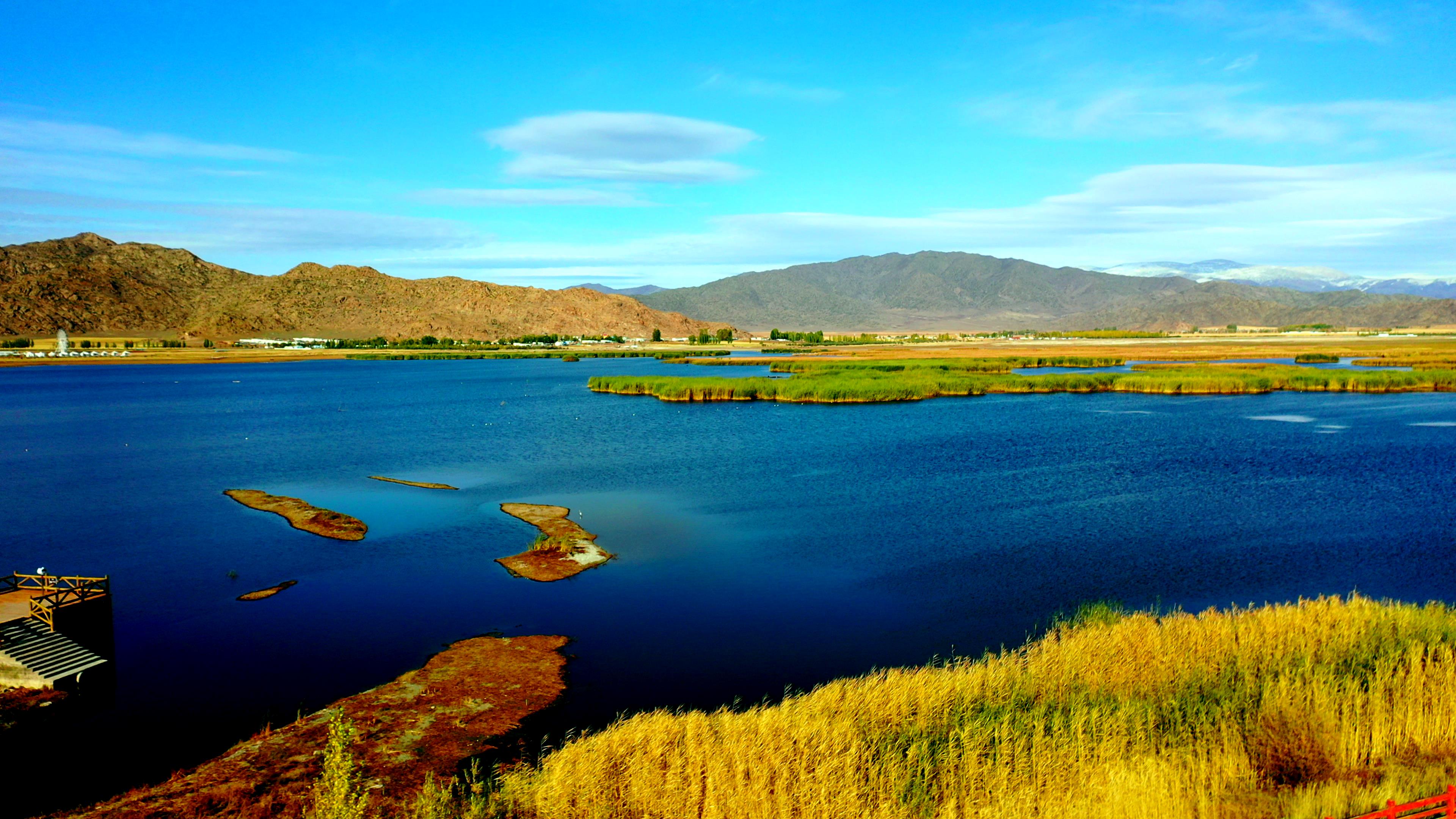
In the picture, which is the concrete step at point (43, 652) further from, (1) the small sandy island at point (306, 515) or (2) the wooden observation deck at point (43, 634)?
(1) the small sandy island at point (306, 515)

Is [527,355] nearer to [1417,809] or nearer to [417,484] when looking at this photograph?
[417,484]

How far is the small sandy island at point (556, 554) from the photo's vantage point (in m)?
23.5

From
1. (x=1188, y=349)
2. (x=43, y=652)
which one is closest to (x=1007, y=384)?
(x=43, y=652)

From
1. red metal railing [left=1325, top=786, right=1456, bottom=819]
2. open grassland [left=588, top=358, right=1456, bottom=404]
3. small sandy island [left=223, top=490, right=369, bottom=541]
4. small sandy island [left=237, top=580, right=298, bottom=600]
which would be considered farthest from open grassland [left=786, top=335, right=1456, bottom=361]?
→ red metal railing [left=1325, top=786, right=1456, bottom=819]

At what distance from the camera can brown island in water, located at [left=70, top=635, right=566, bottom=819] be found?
11992 millimetres

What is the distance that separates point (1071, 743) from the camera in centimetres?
1148

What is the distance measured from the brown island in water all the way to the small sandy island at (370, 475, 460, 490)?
18815 mm

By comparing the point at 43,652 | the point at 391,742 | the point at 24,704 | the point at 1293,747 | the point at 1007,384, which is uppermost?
the point at 1007,384

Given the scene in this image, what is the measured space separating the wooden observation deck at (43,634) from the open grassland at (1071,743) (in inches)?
407

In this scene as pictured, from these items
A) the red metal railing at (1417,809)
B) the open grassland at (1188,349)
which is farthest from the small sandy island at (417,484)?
the open grassland at (1188,349)

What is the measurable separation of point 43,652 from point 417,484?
20.3 metres

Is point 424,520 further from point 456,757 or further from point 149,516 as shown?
point 456,757

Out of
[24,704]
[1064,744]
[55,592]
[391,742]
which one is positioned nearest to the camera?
[1064,744]

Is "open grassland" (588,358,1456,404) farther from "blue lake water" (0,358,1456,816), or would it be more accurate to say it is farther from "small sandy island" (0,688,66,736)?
"small sandy island" (0,688,66,736)
